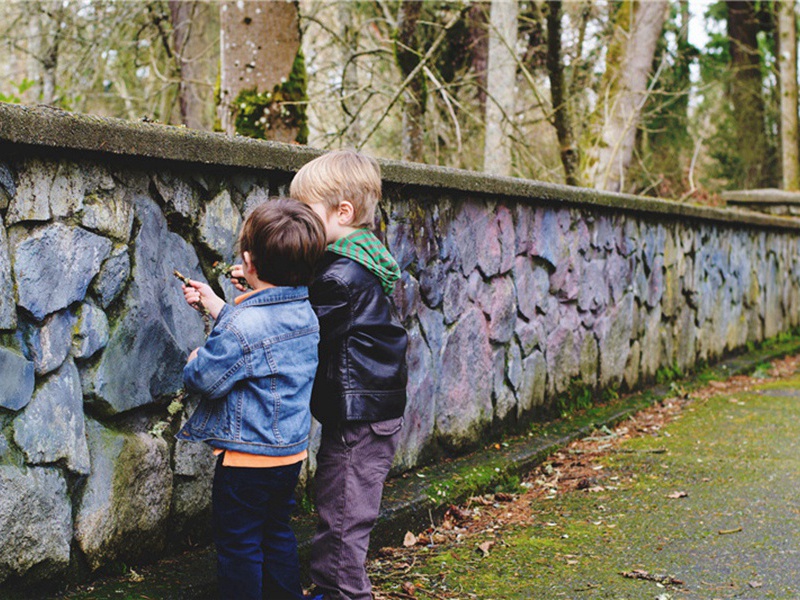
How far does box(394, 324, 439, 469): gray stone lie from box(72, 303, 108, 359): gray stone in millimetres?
1695

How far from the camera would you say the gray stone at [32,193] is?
2.34 m

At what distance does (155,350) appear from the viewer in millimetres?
2801

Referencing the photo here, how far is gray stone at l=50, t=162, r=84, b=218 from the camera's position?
96.5 inches

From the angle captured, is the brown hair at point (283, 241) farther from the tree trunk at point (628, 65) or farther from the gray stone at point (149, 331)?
the tree trunk at point (628, 65)

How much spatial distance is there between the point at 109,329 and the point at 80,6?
7928 millimetres

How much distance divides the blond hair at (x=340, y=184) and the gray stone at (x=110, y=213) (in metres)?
0.52

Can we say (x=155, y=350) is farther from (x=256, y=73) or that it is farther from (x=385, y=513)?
(x=256, y=73)

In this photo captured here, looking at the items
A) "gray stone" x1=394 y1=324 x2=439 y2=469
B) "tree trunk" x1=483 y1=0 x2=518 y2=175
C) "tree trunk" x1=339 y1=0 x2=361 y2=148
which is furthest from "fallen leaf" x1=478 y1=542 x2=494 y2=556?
"tree trunk" x1=483 y1=0 x2=518 y2=175

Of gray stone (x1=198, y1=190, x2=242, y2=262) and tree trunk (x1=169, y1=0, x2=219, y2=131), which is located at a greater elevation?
tree trunk (x1=169, y1=0, x2=219, y2=131)

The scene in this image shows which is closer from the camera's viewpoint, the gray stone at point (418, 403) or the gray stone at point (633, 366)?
the gray stone at point (418, 403)

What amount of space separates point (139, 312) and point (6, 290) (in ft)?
1.60

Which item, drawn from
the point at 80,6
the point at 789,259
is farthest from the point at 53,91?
the point at 789,259

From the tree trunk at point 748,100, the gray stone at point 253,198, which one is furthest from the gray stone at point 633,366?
the tree trunk at point 748,100

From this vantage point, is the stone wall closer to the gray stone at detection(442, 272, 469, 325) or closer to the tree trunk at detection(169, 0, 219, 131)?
the gray stone at detection(442, 272, 469, 325)
